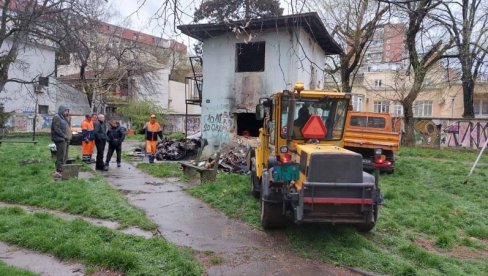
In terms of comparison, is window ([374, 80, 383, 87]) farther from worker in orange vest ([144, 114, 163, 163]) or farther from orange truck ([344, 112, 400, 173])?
worker in orange vest ([144, 114, 163, 163])

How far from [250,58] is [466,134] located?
16372 mm

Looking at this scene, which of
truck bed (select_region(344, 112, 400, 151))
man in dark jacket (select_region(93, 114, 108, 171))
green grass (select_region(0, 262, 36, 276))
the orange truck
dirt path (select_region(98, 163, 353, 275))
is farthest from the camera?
truck bed (select_region(344, 112, 400, 151))

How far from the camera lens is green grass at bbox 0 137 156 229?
26.4 ft

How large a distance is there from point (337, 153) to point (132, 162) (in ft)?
40.3

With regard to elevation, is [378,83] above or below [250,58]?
above

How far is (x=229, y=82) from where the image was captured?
1739 centimetres

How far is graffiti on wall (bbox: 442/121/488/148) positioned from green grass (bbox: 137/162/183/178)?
63.2ft

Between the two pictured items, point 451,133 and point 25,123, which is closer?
point 451,133

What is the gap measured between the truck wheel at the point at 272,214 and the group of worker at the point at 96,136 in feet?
21.3

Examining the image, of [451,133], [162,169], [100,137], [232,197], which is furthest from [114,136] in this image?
[451,133]

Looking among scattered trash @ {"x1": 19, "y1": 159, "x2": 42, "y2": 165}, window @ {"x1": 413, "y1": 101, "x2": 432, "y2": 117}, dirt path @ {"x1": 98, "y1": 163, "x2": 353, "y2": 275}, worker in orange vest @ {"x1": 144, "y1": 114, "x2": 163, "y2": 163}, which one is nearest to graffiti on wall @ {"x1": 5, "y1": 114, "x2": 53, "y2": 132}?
scattered trash @ {"x1": 19, "y1": 159, "x2": 42, "y2": 165}

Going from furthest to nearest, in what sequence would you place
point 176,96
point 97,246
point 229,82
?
1. point 176,96
2. point 229,82
3. point 97,246

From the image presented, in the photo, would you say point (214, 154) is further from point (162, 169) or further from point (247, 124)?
point (247, 124)

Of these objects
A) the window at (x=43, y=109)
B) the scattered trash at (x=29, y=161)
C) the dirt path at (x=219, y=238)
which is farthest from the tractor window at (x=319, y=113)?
the window at (x=43, y=109)
